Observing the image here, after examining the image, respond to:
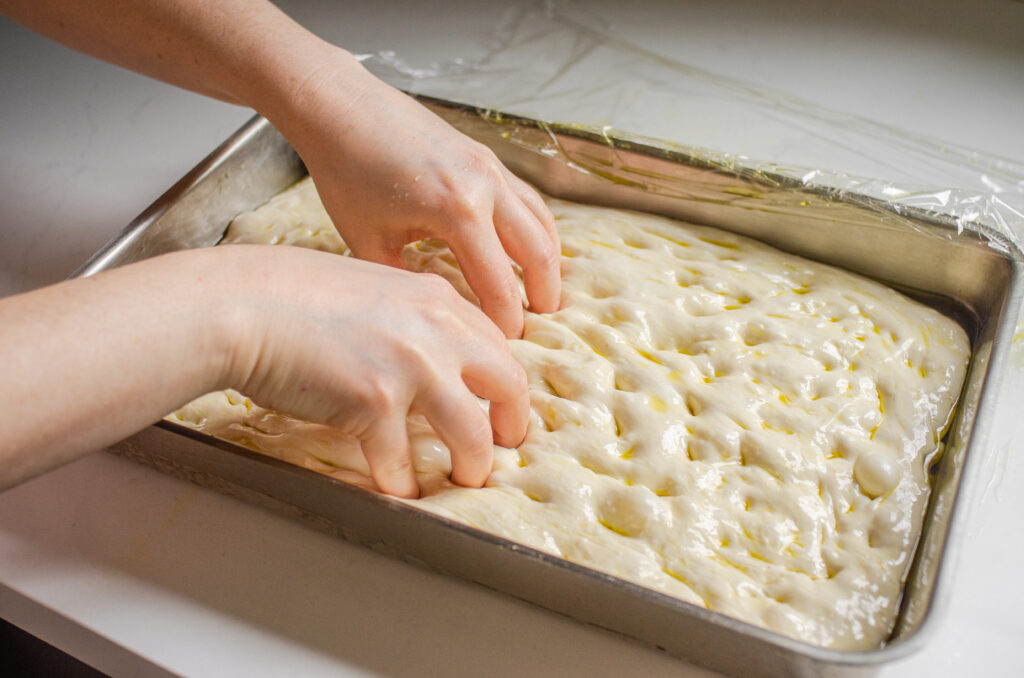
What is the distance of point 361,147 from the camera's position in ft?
3.23

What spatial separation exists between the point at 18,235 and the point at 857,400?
4.26ft

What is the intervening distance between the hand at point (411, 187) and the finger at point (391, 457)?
251 mm

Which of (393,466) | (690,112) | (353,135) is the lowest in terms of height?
(393,466)

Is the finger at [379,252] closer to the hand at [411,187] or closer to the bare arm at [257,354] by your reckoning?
the hand at [411,187]

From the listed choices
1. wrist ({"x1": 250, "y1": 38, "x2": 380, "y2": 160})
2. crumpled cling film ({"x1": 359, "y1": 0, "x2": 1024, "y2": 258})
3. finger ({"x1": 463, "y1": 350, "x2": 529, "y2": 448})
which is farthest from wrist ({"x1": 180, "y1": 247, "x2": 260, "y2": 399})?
crumpled cling film ({"x1": 359, "y1": 0, "x2": 1024, "y2": 258})

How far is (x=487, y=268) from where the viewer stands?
38.1 inches

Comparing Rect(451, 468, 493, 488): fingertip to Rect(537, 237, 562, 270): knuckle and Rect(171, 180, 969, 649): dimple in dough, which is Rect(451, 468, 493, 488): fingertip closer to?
Rect(171, 180, 969, 649): dimple in dough

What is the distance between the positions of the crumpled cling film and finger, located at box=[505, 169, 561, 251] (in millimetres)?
198

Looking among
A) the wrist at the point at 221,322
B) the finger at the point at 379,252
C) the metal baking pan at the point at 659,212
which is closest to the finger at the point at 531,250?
the finger at the point at 379,252

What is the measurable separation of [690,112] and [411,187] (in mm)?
784

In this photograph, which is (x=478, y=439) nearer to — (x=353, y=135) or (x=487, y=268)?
(x=487, y=268)

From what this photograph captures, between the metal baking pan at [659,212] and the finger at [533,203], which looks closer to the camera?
the metal baking pan at [659,212]

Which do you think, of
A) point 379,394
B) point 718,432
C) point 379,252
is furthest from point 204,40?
point 718,432

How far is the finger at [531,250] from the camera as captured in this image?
1012 millimetres
